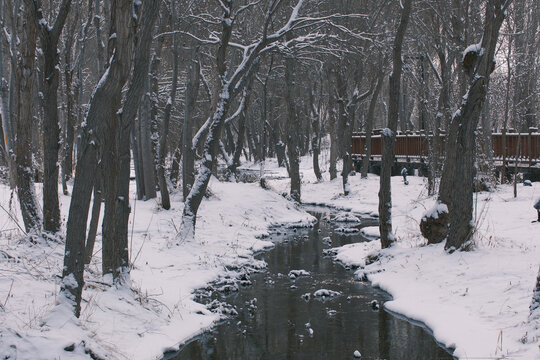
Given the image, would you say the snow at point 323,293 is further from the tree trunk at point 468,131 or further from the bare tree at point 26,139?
the bare tree at point 26,139

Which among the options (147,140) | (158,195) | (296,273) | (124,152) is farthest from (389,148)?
(158,195)

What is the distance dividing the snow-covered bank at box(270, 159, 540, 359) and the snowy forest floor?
2 centimetres

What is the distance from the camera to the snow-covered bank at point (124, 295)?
5352 mm

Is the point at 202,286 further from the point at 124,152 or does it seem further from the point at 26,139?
the point at 26,139

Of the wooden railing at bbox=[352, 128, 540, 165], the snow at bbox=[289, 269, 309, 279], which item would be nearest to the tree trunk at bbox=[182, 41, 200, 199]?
the snow at bbox=[289, 269, 309, 279]

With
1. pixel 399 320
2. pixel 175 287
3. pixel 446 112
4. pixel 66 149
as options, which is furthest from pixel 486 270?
pixel 66 149

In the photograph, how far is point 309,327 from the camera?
8031 mm

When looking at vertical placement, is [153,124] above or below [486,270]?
above

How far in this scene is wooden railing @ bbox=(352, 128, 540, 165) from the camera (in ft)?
64.5

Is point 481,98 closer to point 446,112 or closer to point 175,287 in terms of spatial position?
point 175,287

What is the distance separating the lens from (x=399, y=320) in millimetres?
8375

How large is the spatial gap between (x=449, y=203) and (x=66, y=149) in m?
14.1

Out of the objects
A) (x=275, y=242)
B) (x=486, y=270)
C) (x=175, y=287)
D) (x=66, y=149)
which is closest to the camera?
(x=486, y=270)

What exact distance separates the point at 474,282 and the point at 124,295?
533 centimetres
